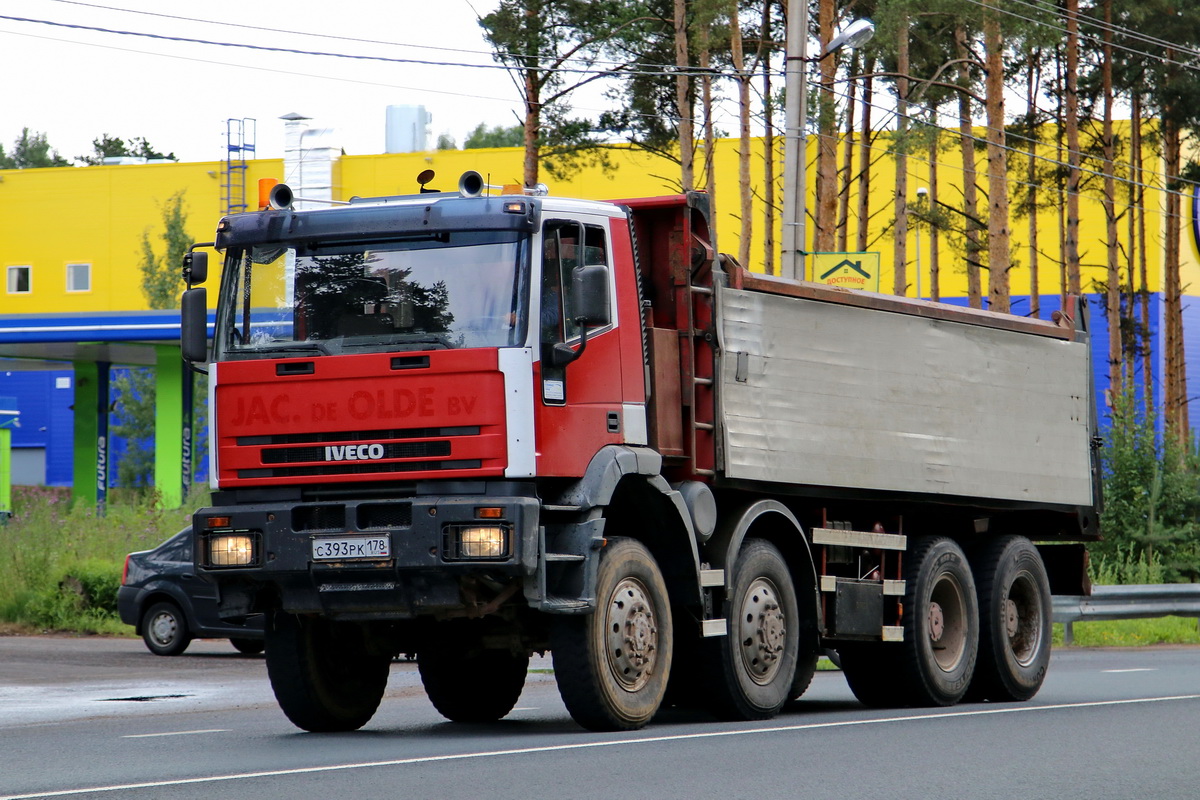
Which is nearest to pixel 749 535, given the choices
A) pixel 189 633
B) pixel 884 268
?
pixel 189 633

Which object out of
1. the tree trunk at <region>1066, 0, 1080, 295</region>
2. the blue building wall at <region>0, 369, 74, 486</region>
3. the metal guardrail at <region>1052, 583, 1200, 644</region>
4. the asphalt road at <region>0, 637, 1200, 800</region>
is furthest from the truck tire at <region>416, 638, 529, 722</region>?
the blue building wall at <region>0, 369, 74, 486</region>

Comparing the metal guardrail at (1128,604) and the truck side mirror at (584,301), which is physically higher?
the truck side mirror at (584,301)

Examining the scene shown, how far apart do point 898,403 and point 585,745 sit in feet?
15.6

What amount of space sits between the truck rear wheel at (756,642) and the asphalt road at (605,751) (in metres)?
0.23

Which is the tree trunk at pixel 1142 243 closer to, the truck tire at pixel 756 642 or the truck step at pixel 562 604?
the truck tire at pixel 756 642

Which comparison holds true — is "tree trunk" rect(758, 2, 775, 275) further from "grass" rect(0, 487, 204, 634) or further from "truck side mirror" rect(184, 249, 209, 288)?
"truck side mirror" rect(184, 249, 209, 288)

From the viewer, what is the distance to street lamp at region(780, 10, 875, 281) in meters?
19.8

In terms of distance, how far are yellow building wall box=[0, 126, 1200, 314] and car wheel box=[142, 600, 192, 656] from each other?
118ft

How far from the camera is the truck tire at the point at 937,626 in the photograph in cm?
1420

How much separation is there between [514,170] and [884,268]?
13794 mm

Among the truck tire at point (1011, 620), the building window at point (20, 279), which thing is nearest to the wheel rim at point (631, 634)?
the truck tire at point (1011, 620)

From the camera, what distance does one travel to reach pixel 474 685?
43.1 ft

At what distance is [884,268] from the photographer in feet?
212

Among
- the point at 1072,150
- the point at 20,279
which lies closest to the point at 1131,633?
the point at 1072,150
